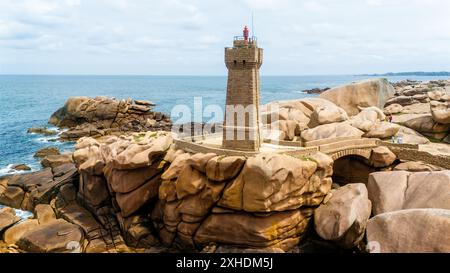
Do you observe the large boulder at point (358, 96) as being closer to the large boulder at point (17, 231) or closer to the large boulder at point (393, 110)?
the large boulder at point (393, 110)

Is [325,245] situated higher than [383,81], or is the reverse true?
[383,81]

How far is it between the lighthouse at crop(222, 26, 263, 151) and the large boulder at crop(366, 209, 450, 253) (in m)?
10.7

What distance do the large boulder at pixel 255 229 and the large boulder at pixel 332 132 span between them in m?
11.7

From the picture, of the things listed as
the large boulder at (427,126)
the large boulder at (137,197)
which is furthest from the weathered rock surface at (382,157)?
the large boulder at (137,197)

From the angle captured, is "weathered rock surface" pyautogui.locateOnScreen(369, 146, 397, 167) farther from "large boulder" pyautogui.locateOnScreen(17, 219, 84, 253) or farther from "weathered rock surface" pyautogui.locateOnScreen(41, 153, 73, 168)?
"weathered rock surface" pyautogui.locateOnScreen(41, 153, 73, 168)

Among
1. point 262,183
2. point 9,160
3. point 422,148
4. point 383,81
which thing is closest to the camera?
point 262,183

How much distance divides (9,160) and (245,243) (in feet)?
138

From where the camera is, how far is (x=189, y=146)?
2794 cm

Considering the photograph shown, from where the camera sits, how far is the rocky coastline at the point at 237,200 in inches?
884

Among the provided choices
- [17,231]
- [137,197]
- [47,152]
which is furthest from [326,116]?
[47,152]
